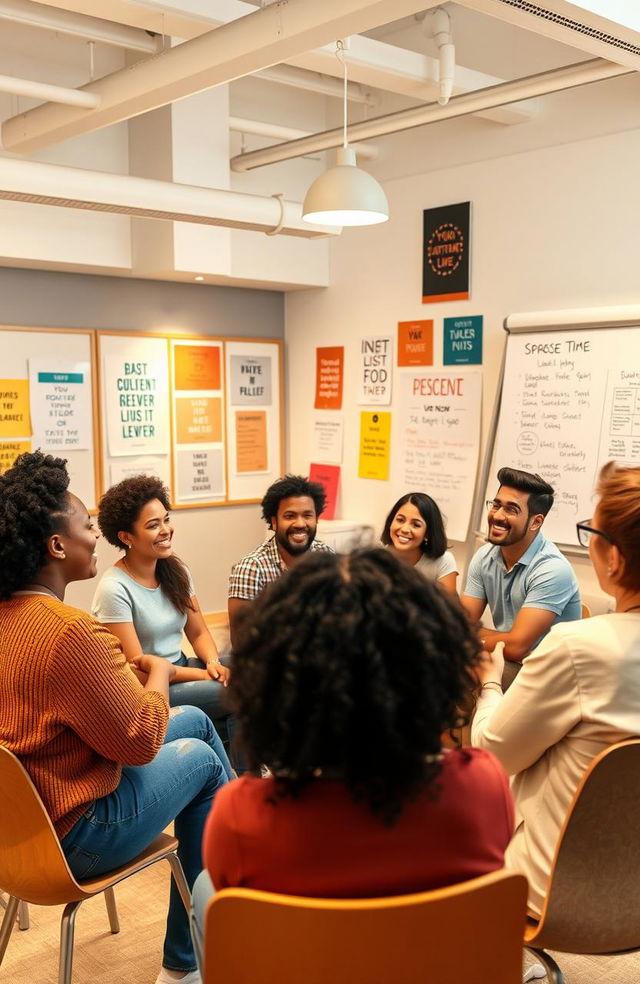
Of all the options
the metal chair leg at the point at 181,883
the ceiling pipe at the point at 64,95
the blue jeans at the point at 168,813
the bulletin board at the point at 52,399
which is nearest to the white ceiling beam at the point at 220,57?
the ceiling pipe at the point at 64,95

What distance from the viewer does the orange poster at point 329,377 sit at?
→ 20.1 feet

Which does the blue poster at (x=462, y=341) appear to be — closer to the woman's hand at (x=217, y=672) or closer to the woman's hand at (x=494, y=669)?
the woman's hand at (x=217, y=672)

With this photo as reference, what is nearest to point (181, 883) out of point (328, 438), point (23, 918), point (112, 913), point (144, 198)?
point (112, 913)

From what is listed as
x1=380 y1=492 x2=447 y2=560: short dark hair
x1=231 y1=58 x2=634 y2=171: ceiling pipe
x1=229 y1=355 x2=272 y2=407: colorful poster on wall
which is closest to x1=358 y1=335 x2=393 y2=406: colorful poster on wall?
x1=229 y1=355 x2=272 y2=407: colorful poster on wall

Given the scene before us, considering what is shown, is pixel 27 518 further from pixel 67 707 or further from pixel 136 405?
pixel 136 405

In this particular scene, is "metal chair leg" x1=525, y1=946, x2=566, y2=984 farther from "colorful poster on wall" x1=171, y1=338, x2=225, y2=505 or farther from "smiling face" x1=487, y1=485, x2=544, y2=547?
"colorful poster on wall" x1=171, y1=338, x2=225, y2=505

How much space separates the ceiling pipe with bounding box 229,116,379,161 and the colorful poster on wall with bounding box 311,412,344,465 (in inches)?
63.0

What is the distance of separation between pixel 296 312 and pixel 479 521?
2.11 m

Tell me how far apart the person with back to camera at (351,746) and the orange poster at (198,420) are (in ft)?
15.9

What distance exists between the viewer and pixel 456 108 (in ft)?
15.0

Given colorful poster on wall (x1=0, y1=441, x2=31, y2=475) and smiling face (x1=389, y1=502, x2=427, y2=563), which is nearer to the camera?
smiling face (x1=389, y1=502, x2=427, y2=563)

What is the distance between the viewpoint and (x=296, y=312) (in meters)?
6.43

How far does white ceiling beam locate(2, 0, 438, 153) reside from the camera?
2.92 meters

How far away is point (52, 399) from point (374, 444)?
1.91 metres
